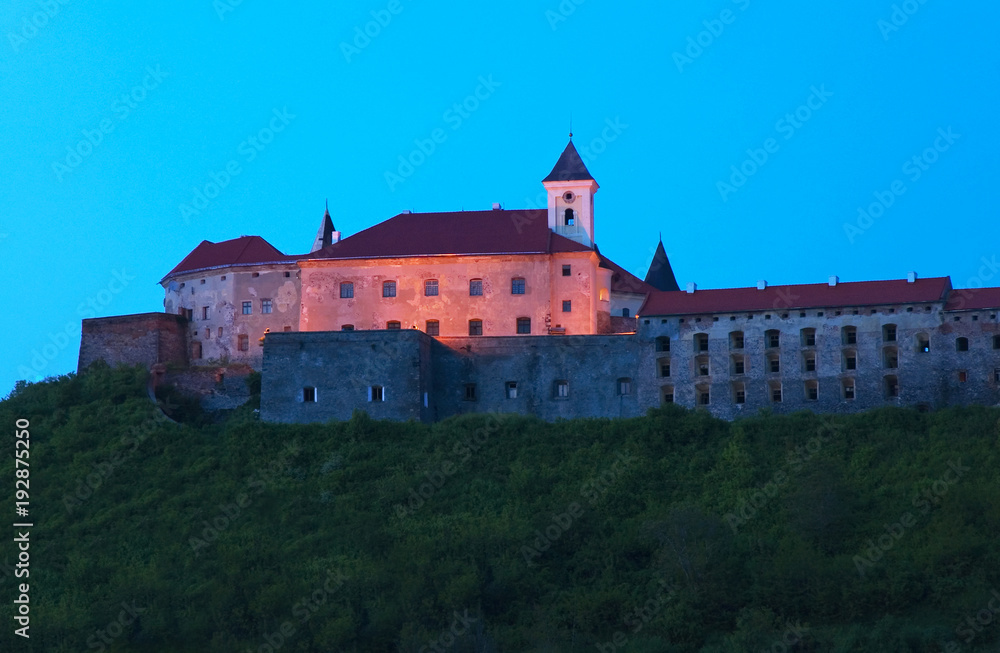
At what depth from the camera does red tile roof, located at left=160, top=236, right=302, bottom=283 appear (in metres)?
77.5

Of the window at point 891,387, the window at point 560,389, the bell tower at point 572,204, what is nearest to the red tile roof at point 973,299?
the window at point 891,387

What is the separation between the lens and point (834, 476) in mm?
59531

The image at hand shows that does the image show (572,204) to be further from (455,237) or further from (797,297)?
(797,297)

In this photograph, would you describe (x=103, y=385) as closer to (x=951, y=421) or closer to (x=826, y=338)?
(x=826, y=338)

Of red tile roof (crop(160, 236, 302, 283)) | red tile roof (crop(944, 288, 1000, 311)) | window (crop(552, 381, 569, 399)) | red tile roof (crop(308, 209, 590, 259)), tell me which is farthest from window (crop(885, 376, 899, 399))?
red tile roof (crop(160, 236, 302, 283))

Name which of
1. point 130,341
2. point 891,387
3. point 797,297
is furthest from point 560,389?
point 130,341

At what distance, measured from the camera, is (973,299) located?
6638cm

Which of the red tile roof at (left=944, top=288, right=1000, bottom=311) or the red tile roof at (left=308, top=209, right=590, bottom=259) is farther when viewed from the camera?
the red tile roof at (left=308, top=209, right=590, bottom=259)

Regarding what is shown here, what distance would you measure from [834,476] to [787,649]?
31.2 ft

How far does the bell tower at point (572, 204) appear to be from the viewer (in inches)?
3071

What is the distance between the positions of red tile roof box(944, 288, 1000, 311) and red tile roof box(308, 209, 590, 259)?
16.1m

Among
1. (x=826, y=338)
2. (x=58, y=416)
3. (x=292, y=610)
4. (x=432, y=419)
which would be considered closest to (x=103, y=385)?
(x=58, y=416)

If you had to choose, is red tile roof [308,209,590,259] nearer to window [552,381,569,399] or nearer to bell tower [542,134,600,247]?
bell tower [542,134,600,247]

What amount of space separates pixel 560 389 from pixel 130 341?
20.4m
